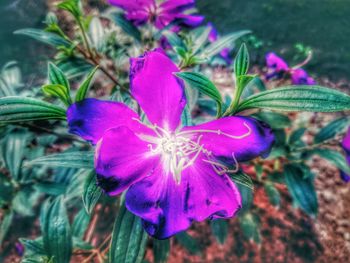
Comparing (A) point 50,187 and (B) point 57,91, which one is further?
(A) point 50,187

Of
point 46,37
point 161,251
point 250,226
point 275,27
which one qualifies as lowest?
point 250,226

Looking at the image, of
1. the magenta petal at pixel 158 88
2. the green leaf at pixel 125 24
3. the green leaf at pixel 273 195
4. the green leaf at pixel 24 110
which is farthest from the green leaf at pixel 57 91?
the green leaf at pixel 273 195

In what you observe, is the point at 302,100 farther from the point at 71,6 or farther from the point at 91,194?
the point at 71,6

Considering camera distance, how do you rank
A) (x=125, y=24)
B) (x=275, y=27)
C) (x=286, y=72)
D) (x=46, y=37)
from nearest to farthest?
(x=46, y=37)
(x=125, y=24)
(x=286, y=72)
(x=275, y=27)

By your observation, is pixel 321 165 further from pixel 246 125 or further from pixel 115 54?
pixel 246 125

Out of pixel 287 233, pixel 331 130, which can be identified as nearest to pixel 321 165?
pixel 287 233

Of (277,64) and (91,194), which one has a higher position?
(91,194)

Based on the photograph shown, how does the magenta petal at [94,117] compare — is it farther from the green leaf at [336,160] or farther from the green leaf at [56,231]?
the green leaf at [336,160]

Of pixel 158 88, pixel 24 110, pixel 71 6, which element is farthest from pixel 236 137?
pixel 71 6
